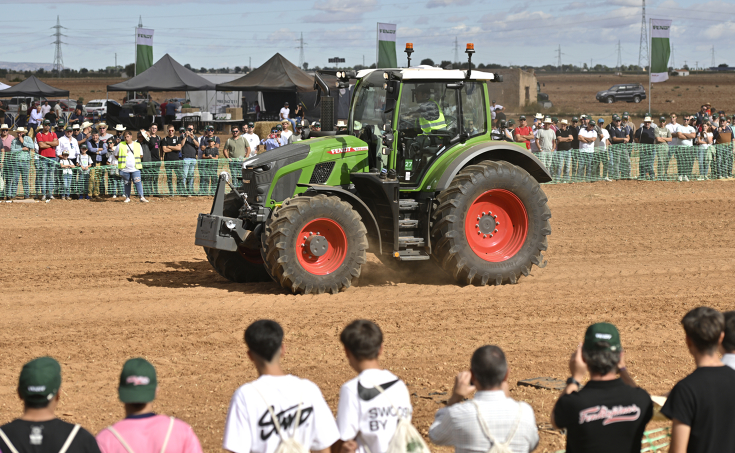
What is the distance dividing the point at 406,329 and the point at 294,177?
2.42 meters

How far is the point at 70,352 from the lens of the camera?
7422 millimetres

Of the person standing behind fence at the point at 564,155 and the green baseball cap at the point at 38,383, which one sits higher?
the person standing behind fence at the point at 564,155

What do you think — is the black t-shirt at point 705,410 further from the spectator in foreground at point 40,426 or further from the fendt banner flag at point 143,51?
the fendt banner flag at point 143,51

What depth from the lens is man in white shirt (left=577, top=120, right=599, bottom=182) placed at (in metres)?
19.5

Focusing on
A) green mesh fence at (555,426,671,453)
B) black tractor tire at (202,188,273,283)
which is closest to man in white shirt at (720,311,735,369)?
green mesh fence at (555,426,671,453)

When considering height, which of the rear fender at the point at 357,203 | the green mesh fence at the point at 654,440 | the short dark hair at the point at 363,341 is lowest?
the green mesh fence at the point at 654,440

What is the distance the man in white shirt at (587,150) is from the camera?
19.5 meters

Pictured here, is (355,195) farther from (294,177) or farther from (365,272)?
(365,272)

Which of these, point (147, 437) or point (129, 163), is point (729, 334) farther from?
point (129, 163)

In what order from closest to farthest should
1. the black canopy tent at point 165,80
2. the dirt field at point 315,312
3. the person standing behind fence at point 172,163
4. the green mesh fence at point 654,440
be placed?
the green mesh fence at point 654,440 < the dirt field at point 315,312 < the person standing behind fence at point 172,163 < the black canopy tent at point 165,80

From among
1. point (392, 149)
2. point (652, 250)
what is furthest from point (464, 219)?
point (652, 250)

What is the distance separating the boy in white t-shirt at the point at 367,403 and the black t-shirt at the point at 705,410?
1.23 m

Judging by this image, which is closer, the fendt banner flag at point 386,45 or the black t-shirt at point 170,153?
the black t-shirt at point 170,153

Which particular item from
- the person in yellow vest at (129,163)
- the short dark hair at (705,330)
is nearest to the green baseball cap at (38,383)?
the short dark hair at (705,330)
